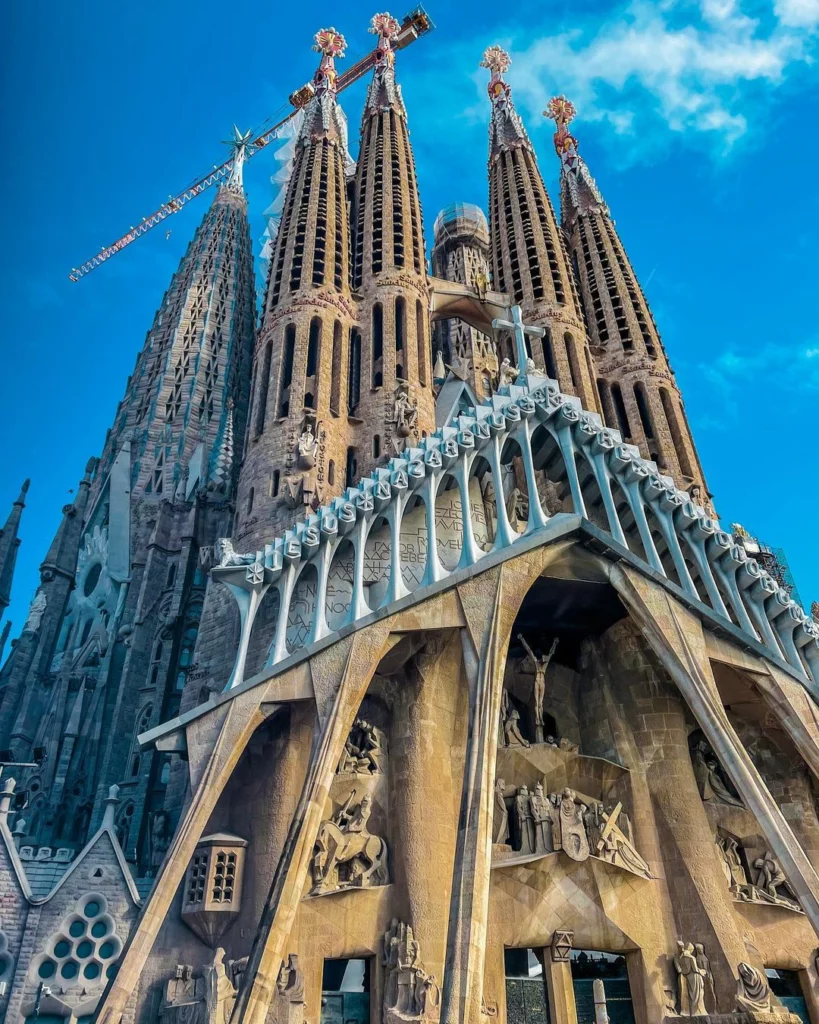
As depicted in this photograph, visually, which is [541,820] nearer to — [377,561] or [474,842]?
[474,842]

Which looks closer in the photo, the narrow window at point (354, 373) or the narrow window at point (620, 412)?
the narrow window at point (354, 373)

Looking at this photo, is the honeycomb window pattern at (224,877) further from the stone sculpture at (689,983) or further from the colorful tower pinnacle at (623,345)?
the colorful tower pinnacle at (623,345)

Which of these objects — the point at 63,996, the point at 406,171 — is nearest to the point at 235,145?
the point at 406,171

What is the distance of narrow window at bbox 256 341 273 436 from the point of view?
20.4 m

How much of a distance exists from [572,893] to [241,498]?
35.5ft

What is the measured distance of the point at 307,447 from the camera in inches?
733

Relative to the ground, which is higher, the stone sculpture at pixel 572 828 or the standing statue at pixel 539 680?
the standing statue at pixel 539 680

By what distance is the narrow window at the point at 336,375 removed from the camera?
20.7m

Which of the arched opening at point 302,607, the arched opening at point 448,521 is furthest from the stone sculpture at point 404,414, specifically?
the arched opening at point 302,607

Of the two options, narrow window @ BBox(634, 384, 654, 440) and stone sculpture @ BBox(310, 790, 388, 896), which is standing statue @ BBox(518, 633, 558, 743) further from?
narrow window @ BBox(634, 384, 654, 440)

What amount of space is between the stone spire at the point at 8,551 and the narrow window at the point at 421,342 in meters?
16.5

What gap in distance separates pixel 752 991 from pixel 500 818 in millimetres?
4456

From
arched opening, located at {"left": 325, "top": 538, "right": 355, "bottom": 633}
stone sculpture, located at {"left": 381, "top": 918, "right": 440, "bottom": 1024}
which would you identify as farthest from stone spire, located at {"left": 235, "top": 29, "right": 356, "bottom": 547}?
stone sculpture, located at {"left": 381, "top": 918, "right": 440, "bottom": 1024}

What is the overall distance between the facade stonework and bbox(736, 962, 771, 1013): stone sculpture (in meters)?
0.03
